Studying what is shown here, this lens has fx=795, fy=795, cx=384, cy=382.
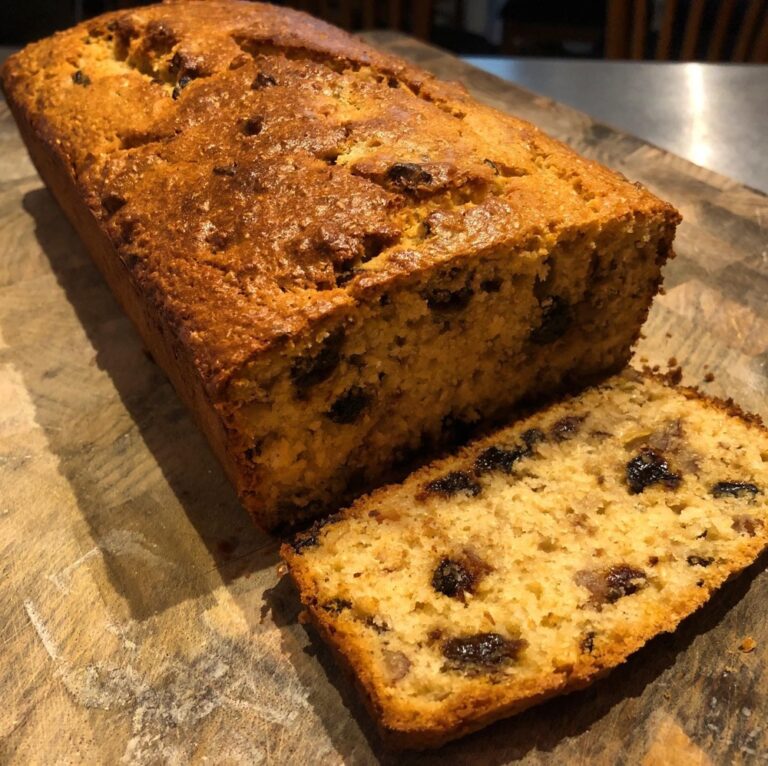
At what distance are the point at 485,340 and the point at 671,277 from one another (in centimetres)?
113

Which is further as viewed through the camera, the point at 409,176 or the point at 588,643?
the point at 409,176

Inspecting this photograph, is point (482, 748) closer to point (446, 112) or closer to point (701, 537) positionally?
point (701, 537)

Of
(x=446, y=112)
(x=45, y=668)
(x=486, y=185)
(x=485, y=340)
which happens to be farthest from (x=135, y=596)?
(x=446, y=112)

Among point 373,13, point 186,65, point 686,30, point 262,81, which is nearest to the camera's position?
point 262,81

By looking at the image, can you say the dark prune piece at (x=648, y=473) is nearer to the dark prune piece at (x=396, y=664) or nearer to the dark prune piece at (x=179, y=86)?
the dark prune piece at (x=396, y=664)

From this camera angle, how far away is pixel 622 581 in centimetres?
180

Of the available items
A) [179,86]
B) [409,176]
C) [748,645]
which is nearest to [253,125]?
[179,86]

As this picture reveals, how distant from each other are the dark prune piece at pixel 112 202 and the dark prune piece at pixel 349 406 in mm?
879

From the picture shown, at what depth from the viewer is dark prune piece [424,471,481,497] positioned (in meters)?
2.01

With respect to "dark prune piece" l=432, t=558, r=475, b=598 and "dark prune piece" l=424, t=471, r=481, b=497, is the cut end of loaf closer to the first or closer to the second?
"dark prune piece" l=424, t=471, r=481, b=497

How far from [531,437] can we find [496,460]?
0.13 meters

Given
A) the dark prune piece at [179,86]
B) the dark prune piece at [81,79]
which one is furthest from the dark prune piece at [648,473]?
the dark prune piece at [81,79]

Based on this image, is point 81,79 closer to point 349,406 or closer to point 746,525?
point 349,406

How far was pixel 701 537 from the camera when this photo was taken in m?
1.88
